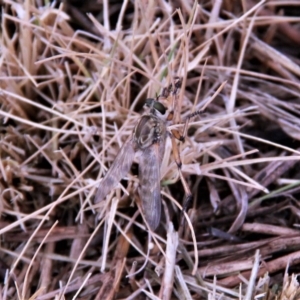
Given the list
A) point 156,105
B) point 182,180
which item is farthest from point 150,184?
point 156,105

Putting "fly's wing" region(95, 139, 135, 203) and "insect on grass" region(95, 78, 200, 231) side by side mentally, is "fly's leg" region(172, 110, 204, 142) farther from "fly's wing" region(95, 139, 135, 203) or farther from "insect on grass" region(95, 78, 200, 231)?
"fly's wing" region(95, 139, 135, 203)

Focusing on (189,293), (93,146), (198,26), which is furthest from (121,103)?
(189,293)

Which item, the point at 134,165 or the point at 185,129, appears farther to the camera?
the point at 134,165

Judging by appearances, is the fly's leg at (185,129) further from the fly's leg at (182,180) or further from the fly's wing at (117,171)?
the fly's wing at (117,171)

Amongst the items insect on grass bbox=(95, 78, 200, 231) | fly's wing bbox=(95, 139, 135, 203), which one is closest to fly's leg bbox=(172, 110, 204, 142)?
insect on grass bbox=(95, 78, 200, 231)

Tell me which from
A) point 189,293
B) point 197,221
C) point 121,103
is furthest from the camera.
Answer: point 121,103

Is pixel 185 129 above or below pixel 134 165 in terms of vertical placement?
above

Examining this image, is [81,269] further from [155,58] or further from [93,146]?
[155,58]

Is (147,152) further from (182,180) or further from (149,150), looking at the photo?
(182,180)
